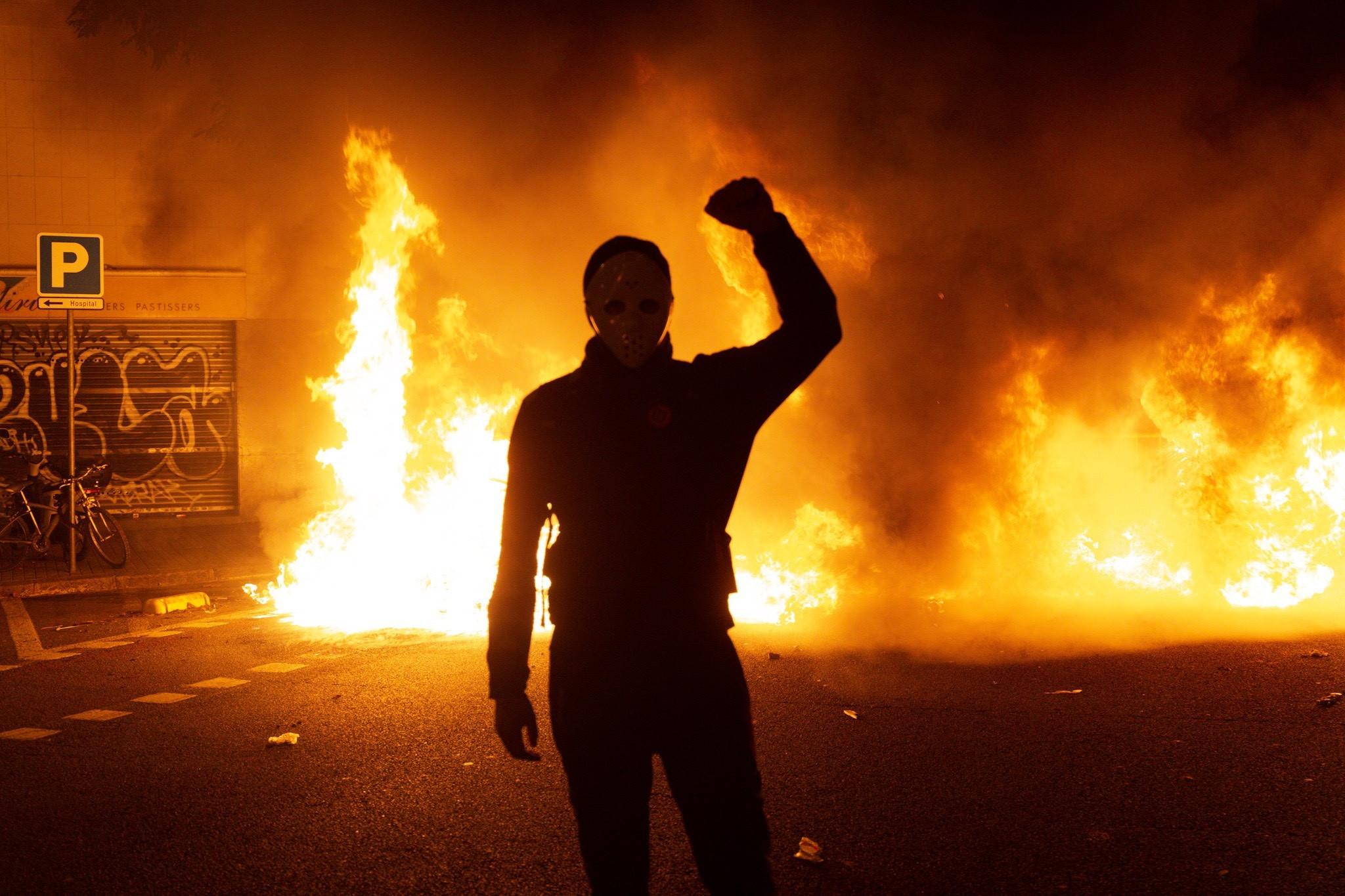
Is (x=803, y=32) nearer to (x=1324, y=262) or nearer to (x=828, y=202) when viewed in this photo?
(x=828, y=202)

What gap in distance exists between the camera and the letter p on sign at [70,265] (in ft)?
35.8

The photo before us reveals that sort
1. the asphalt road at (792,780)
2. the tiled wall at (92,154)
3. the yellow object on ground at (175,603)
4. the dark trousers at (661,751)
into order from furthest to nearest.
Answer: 1. the tiled wall at (92,154)
2. the yellow object on ground at (175,603)
3. the asphalt road at (792,780)
4. the dark trousers at (661,751)

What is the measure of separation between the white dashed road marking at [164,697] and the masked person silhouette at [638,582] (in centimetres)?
447

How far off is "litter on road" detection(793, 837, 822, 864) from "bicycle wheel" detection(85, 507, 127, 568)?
32.5ft

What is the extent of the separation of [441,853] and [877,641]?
4.16 metres

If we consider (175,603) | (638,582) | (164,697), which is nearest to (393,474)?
(175,603)

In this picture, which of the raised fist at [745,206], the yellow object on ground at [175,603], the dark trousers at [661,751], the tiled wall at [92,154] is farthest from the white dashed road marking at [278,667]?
the tiled wall at [92,154]

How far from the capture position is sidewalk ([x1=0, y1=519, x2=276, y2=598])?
1079 centimetres

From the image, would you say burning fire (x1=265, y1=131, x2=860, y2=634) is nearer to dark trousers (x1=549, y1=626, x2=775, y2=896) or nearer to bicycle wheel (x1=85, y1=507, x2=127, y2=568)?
bicycle wheel (x1=85, y1=507, x2=127, y2=568)

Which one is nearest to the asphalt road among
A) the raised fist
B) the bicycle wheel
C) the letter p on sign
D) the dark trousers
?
the dark trousers

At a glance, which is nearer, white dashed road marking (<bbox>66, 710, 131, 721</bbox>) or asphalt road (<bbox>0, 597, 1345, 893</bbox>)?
asphalt road (<bbox>0, 597, 1345, 893</bbox>)

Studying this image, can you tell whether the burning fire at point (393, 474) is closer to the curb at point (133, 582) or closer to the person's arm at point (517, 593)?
the curb at point (133, 582)

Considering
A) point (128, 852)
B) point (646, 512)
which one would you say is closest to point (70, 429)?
point (128, 852)

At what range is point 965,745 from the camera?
509 centimetres
